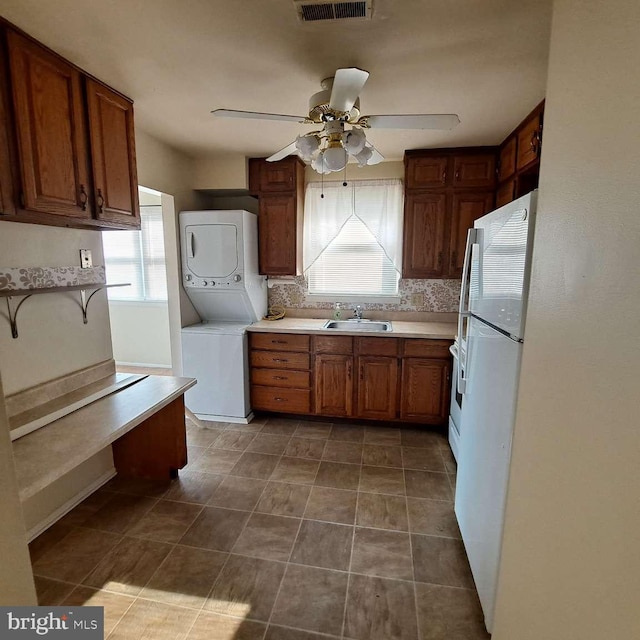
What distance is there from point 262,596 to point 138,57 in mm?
2578

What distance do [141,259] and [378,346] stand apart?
351 centimetres

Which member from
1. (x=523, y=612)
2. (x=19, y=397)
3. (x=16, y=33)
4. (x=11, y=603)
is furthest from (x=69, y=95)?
(x=523, y=612)

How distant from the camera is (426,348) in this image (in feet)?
10.0

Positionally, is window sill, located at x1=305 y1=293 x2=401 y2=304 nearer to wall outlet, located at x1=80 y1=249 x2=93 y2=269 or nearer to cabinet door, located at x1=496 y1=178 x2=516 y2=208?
cabinet door, located at x1=496 y1=178 x2=516 y2=208

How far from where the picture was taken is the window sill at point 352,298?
368 centimetres

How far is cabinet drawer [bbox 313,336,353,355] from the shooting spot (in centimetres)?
317

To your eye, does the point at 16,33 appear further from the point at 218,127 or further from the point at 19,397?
the point at 19,397

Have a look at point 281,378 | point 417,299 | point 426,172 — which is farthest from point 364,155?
point 281,378

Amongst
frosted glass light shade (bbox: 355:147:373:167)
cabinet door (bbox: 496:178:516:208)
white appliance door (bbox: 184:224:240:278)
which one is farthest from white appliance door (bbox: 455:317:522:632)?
white appliance door (bbox: 184:224:240:278)

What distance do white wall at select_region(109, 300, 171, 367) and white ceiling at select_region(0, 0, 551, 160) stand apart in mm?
2965

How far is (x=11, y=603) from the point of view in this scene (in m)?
0.74

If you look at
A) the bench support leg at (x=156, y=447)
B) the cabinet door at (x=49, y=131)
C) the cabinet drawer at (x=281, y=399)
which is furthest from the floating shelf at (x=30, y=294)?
the cabinet drawer at (x=281, y=399)

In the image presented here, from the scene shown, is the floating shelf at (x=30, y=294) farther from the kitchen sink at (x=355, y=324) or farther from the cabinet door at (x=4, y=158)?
the kitchen sink at (x=355, y=324)

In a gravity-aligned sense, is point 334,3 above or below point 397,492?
above
